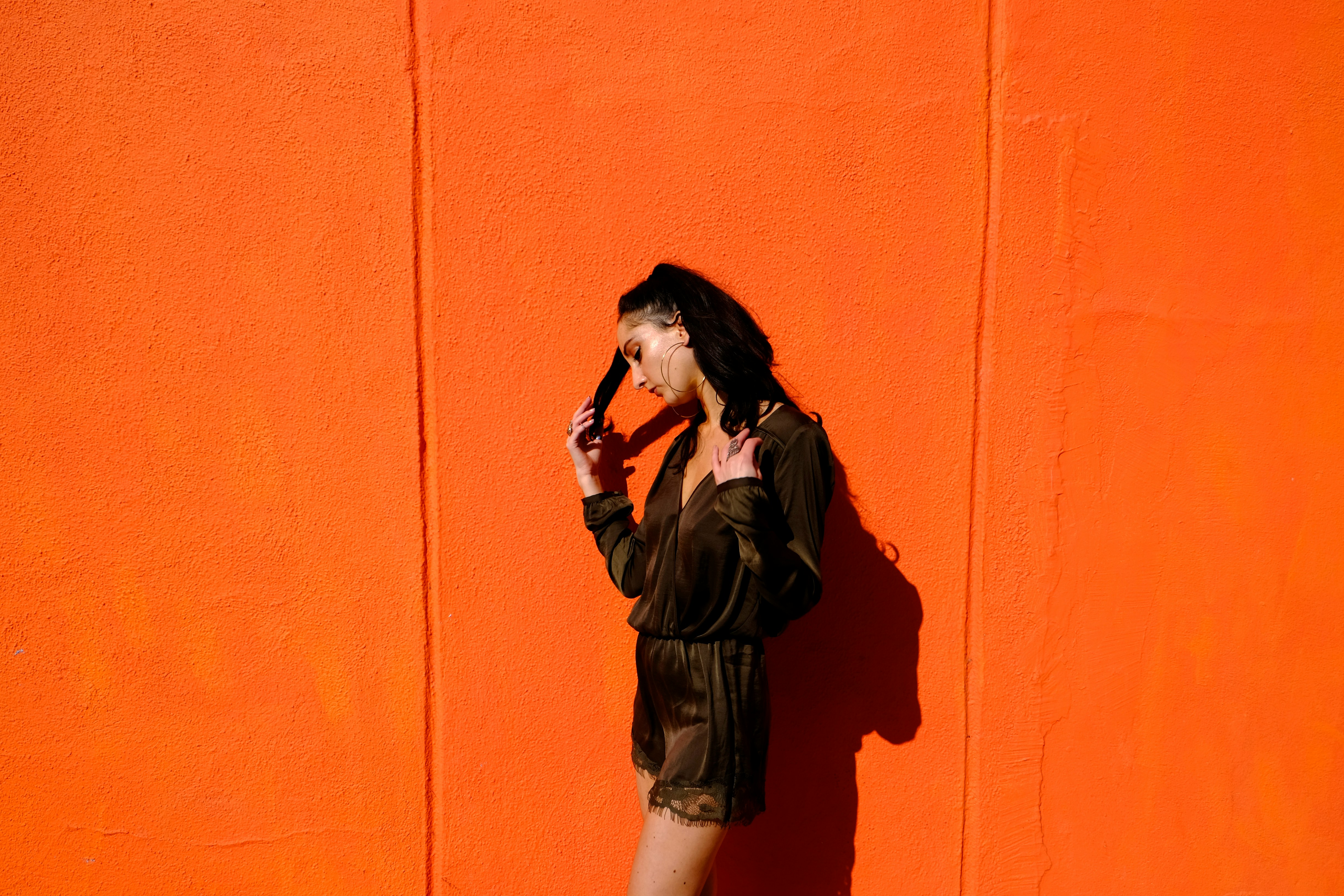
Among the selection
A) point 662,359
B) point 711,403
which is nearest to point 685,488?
point 711,403

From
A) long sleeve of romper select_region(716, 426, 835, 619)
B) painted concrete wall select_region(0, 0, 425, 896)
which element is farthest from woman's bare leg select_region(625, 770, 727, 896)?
painted concrete wall select_region(0, 0, 425, 896)

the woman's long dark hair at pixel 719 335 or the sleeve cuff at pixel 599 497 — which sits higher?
the woman's long dark hair at pixel 719 335

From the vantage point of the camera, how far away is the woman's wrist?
244 cm

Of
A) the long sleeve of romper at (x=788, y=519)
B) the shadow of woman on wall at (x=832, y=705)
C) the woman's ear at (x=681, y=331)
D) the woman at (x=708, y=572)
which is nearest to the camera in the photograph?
the long sleeve of romper at (x=788, y=519)

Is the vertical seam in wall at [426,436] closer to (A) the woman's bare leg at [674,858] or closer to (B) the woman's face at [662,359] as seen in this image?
(B) the woman's face at [662,359]

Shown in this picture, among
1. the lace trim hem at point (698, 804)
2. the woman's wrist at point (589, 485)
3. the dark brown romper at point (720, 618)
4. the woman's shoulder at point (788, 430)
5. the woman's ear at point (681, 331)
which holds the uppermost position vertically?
the woman's ear at point (681, 331)

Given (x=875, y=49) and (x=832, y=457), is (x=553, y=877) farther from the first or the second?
(x=875, y=49)

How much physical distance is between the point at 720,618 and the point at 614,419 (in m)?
0.72

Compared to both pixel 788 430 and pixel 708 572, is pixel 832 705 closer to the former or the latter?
pixel 708 572

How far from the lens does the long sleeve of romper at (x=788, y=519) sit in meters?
1.92

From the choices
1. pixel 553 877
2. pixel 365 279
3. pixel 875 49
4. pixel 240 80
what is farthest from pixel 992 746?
pixel 240 80

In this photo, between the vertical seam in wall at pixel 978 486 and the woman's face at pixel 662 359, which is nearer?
the woman's face at pixel 662 359

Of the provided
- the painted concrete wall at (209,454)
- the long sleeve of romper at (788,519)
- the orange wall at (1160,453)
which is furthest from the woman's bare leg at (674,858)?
the orange wall at (1160,453)

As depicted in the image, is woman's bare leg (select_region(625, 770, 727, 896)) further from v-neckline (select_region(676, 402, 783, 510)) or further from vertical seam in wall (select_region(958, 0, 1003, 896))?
vertical seam in wall (select_region(958, 0, 1003, 896))
